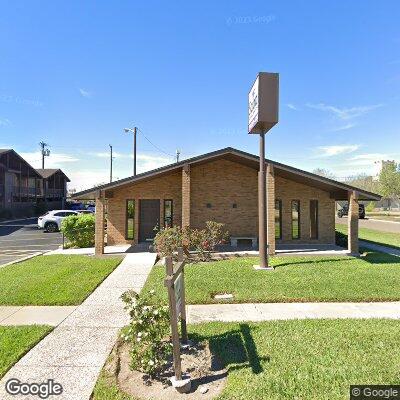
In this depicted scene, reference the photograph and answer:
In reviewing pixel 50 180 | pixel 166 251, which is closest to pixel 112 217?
pixel 166 251

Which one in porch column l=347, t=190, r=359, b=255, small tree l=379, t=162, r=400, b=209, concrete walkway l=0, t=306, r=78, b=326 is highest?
small tree l=379, t=162, r=400, b=209

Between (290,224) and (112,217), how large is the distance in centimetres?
962

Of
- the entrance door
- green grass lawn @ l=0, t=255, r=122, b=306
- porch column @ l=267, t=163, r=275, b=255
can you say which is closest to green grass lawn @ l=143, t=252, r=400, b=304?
porch column @ l=267, t=163, r=275, b=255

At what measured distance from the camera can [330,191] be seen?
16.9 m

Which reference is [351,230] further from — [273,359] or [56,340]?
[56,340]

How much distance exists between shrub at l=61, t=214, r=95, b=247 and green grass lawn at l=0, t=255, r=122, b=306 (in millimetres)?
2827

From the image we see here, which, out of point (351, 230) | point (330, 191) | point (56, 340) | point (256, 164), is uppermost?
point (256, 164)

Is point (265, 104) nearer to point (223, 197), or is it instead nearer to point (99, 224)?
point (223, 197)

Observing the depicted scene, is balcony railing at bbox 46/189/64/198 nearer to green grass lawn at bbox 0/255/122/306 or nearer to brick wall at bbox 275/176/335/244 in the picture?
green grass lawn at bbox 0/255/122/306

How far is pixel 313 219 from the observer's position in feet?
57.2

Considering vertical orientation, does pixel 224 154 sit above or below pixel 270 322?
above

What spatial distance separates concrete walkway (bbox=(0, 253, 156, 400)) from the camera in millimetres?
4481

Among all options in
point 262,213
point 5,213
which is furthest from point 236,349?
point 5,213

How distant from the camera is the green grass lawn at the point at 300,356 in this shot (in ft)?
13.8
